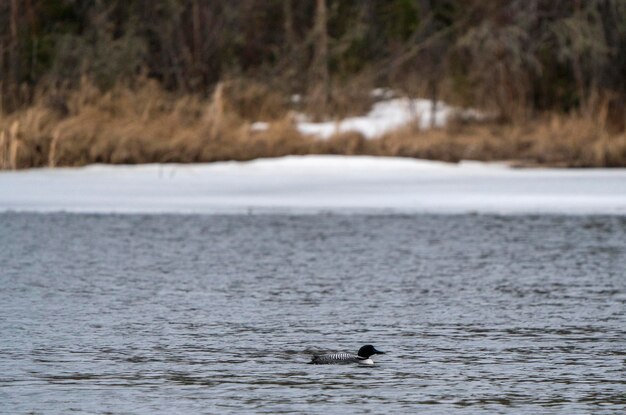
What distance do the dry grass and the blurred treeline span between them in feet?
3.05

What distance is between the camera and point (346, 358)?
838 centimetres

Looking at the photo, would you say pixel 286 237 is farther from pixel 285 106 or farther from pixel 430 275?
pixel 285 106

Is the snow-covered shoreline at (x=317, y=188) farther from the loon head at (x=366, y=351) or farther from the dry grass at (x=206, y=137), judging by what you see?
the loon head at (x=366, y=351)

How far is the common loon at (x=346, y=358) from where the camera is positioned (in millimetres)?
8352

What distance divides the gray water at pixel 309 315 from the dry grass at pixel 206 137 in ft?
18.0

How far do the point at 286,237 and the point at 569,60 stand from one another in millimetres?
12963

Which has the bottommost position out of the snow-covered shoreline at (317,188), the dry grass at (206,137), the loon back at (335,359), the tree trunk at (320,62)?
the loon back at (335,359)

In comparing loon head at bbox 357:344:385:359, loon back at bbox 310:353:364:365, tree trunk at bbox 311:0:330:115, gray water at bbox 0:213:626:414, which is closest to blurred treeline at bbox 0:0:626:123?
tree trunk at bbox 311:0:330:115

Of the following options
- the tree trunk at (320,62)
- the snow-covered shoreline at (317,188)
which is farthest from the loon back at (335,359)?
the tree trunk at (320,62)

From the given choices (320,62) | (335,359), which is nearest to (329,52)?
(320,62)

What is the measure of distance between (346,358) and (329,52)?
20719 mm

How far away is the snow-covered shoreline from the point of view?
59.2 feet

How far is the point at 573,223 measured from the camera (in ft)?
54.1

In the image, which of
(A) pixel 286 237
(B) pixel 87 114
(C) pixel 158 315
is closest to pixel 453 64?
(B) pixel 87 114
